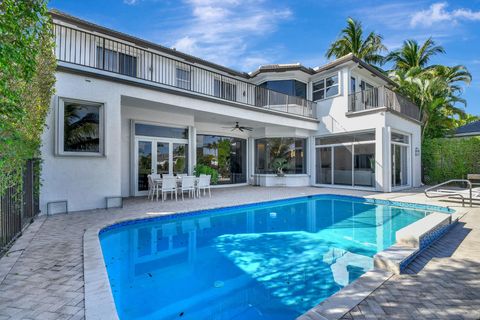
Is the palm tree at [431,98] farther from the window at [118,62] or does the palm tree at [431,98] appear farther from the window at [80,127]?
the window at [80,127]

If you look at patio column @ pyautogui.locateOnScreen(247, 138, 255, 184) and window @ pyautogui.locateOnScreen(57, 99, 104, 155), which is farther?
patio column @ pyautogui.locateOnScreen(247, 138, 255, 184)

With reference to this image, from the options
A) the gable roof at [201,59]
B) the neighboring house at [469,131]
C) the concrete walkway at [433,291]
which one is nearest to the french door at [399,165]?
the gable roof at [201,59]

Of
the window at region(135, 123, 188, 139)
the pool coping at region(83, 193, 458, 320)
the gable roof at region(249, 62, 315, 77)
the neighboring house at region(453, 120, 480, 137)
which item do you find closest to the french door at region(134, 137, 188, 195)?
the window at region(135, 123, 188, 139)

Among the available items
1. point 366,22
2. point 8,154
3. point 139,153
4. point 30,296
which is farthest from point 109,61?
point 366,22

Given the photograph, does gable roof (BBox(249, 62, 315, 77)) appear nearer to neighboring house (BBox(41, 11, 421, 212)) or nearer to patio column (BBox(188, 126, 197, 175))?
neighboring house (BBox(41, 11, 421, 212))

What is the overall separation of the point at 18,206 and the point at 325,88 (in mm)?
15575

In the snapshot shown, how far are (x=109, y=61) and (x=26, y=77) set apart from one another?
31.2ft

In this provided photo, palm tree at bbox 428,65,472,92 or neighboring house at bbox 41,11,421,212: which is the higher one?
palm tree at bbox 428,65,472,92

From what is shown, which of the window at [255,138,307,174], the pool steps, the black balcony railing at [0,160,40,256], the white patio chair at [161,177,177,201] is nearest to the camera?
the pool steps

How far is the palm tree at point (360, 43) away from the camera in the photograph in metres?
22.4

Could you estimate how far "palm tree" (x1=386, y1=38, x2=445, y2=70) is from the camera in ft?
67.8

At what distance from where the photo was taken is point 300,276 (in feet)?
13.8

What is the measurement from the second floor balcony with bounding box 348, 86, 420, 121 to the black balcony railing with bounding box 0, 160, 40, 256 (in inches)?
557

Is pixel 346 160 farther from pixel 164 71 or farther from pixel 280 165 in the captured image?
pixel 164 71
